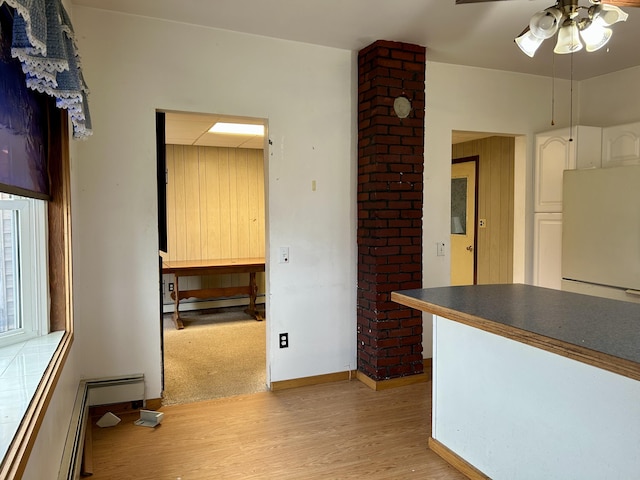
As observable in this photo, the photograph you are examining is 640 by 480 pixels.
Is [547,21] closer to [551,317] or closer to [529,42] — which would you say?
[529,42]

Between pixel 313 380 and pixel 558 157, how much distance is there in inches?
108

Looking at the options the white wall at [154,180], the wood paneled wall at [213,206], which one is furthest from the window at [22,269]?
the wood paneled wall at [213,206]

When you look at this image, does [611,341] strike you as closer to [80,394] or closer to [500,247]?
[80,394]

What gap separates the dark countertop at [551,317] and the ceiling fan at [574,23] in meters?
1.13

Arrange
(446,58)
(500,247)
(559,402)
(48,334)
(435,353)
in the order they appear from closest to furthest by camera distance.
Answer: (559,402) < (48,334) < (435,353) < (446,58) < (500,247)

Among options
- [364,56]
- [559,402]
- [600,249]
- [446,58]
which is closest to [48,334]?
[559,402]

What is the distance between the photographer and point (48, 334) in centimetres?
221

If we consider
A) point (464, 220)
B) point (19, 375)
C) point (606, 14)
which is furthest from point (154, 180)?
point (464, 220)

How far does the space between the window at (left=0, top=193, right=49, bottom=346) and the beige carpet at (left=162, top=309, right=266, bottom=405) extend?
131cm

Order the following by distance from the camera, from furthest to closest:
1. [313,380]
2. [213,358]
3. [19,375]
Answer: [213,358], [313,380], [19,375]

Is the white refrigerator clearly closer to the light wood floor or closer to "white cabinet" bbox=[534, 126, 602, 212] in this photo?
"white cabinet" bbox=[534, 126, 602, 212]

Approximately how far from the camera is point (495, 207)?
520cm

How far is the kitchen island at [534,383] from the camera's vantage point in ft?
4.98

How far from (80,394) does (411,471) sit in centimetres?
191
